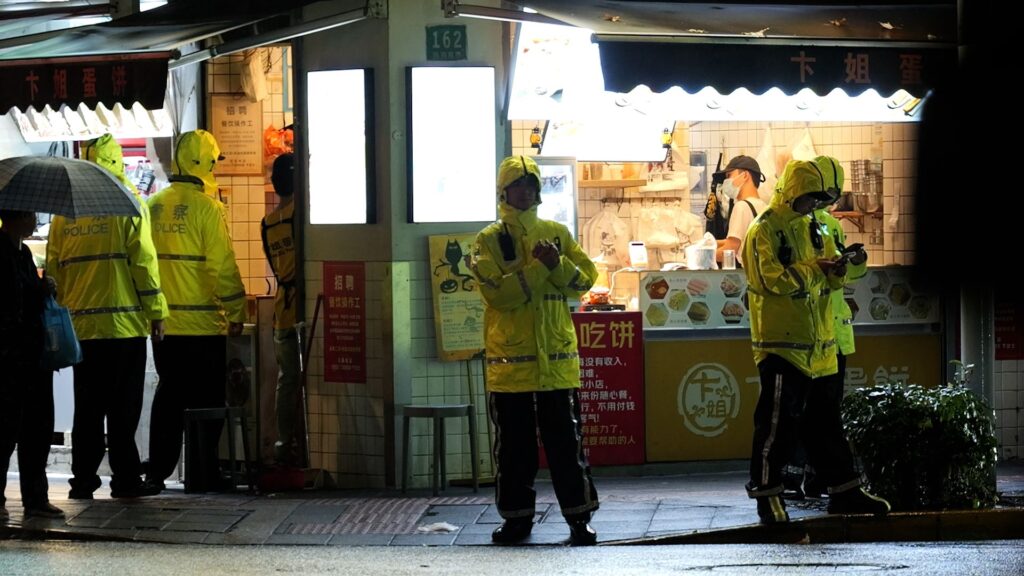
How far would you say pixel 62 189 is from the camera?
8828mm

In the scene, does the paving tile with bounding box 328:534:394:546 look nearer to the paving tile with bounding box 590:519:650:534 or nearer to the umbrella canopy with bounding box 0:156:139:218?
the paving tile with bounding box 590:519:650:534

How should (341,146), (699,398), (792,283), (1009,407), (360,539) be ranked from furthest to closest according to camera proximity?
(1009,407) < (699,398) < (341,146) < (360,539) < (792,283)

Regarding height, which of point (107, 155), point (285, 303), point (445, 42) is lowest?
point (285, 303)

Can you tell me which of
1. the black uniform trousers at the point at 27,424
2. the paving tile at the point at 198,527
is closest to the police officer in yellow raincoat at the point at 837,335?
the paving tile at the point at 198,527

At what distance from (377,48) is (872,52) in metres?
3.37

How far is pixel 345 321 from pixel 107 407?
5.75 ft

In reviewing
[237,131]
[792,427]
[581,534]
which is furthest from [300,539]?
[237,131]

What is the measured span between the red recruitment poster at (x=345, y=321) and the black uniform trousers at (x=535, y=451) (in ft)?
8.10

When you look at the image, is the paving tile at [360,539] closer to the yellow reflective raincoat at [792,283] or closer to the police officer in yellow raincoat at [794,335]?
the police officer in yellow raincoat at [794,335]

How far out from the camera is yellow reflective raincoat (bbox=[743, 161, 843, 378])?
8227 mm

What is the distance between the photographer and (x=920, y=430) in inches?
334

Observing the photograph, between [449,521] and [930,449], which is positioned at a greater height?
[930,449]

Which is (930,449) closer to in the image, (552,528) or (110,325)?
(552,528)

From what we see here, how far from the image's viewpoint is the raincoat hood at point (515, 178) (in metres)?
8.01
